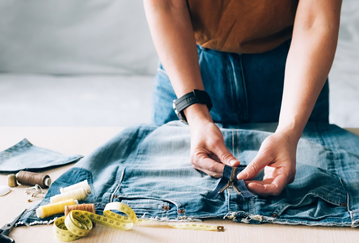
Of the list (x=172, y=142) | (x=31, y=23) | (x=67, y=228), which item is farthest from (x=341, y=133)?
(x=31, y=23)

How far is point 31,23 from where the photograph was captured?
7.95 ft

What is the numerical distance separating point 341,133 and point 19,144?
2.95 ft

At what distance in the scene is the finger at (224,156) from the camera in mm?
792

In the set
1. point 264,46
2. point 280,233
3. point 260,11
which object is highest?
point 260,11

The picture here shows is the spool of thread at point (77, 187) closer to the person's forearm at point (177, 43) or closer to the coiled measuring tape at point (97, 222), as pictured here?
the coiled measuring tape at point (97, 222)

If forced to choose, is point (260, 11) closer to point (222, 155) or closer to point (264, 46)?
point (264, 46)

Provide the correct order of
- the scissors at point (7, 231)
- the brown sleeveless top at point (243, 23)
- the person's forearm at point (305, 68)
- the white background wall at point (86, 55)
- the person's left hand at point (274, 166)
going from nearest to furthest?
1. the scissors at point (7, 231)
2. the person's left hand at point (274, 166)
3. the person's forearm at point (305, 68)
4. the brown sleeveless top at point (243, 23)
5. the white background wall at point (86, 55)

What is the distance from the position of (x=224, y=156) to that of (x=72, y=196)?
334 millimetres

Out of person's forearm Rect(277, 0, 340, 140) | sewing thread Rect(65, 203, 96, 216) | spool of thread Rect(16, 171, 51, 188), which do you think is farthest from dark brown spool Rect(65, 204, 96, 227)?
person's forearm Rect(277, 0, 340, 140)

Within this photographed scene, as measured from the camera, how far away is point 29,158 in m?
0.95

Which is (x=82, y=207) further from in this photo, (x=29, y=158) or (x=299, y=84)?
(x=299, y=84)

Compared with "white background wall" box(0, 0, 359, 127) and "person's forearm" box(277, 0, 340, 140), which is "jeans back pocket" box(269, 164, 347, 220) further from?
"white background wall" box(0, 0, 359, 127)

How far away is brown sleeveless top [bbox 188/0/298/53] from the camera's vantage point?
1.04 meters

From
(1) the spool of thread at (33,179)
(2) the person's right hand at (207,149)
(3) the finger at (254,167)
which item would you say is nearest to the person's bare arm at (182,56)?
(2) the person's right hand at (207,149)
